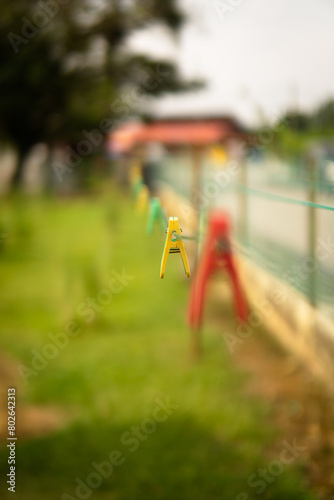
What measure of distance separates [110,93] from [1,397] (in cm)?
404

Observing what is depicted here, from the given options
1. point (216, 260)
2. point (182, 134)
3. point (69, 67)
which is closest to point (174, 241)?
point (216, 260)

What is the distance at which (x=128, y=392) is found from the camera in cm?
315

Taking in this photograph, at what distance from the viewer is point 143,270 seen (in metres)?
5.39

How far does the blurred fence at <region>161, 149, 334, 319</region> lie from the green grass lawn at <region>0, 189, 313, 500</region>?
458 mm

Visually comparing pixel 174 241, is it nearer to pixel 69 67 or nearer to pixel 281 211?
pixel 281 211

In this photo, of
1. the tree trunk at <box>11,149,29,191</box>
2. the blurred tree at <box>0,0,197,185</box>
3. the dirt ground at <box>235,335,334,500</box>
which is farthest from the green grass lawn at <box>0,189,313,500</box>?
the tree trunk at <box>11,149,29,191</box>

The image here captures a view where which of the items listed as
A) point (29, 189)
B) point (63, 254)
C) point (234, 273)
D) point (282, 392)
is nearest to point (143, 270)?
point (63, 254)

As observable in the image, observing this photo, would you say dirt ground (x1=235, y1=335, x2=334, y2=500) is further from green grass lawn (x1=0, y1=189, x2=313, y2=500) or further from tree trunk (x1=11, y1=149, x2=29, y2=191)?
tree trunk (x1=11, y1=149, x2=29, y2=191)

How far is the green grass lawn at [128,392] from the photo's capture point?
2.37m

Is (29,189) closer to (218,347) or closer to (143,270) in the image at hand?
(143,270)

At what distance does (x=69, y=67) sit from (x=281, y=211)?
5.27m

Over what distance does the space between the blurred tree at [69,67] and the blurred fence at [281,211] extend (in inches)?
25.6

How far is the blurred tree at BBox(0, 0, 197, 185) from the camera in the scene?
13.3 ft

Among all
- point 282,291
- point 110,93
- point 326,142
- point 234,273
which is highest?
point 110,93
